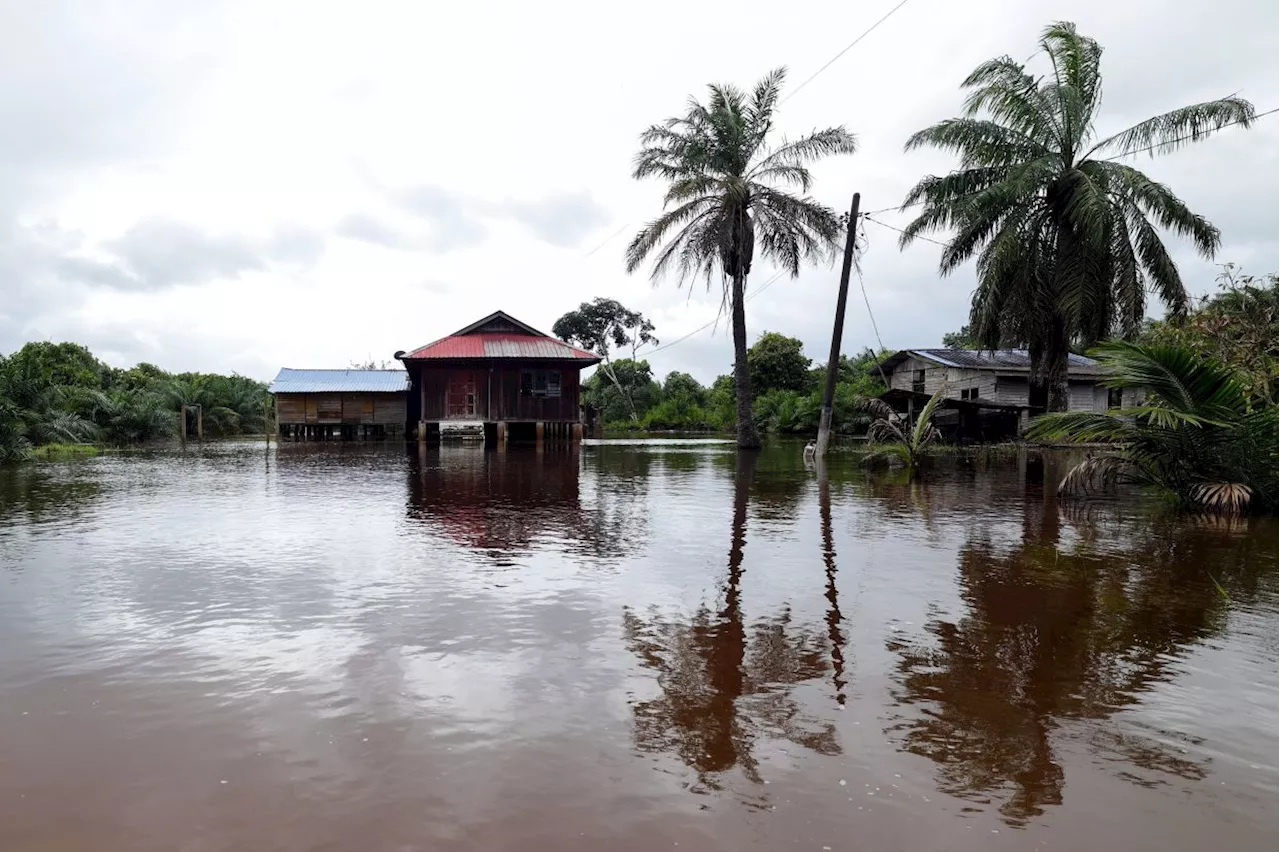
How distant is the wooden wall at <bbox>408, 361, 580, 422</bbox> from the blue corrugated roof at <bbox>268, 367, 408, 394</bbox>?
4.53m

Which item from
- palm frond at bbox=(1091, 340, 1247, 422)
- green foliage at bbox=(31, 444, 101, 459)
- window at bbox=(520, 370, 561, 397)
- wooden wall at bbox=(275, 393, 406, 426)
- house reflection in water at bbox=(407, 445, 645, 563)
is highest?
window at bbox=(520, 370, 561, 397)

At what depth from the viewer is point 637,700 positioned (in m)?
3.83

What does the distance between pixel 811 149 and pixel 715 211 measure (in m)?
3.39

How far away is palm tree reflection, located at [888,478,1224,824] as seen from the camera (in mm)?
3162

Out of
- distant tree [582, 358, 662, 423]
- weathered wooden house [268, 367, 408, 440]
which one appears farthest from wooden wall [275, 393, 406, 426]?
distant tree [582, 358, 662, 423]

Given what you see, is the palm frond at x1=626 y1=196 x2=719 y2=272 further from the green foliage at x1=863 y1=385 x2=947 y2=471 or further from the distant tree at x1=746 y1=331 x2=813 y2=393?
Result: the distant tree at x1=746 y1=331 x2=813 y2=393

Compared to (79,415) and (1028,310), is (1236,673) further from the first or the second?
(79,415)

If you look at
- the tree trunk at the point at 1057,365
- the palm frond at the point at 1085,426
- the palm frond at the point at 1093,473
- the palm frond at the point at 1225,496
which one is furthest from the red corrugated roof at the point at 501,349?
the palm frond at the point at 1225,496

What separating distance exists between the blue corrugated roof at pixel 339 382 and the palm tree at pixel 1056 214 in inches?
921

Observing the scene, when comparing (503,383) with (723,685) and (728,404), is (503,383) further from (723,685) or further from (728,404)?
(723,685)

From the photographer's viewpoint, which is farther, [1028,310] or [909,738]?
[1028,310]

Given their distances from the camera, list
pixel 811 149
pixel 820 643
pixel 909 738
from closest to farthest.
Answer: pixel 909 738
pixel 820 643
pixel 811 149

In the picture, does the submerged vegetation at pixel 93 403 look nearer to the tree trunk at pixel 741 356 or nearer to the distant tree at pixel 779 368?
the tree trunk at pixel 741 356

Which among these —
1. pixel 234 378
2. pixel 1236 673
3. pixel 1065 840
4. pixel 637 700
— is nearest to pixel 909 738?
pixel 1065 840
